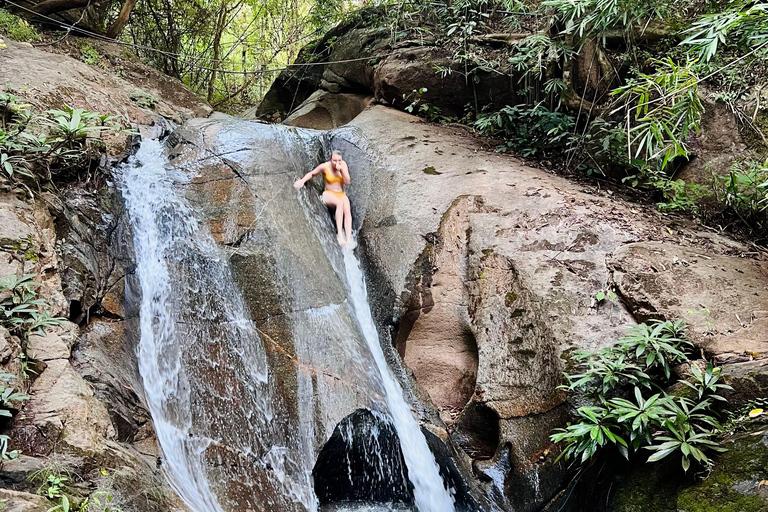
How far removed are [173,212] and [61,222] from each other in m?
1.15

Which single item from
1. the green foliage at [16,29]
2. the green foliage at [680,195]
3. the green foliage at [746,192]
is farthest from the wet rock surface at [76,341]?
the green foliage at [746,192]

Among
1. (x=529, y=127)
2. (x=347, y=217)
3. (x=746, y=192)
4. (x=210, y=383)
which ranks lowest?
(x=210, y=383)

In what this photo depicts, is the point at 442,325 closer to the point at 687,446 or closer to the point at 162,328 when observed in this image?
the point at 687,446

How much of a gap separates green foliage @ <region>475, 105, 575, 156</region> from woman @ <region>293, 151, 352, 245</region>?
104 inches

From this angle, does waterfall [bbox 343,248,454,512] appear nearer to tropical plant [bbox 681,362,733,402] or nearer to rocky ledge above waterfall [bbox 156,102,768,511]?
rocky ledge above waterfall [bbox 156,102,768,511]

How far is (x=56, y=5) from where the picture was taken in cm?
916

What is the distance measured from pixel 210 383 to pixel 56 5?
888cm

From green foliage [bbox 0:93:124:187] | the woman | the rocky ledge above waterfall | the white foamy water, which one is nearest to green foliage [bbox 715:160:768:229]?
the rocky ledge above waterfall

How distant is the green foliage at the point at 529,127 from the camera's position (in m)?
7.43

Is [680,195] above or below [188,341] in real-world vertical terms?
above

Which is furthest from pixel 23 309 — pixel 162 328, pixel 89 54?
pixel 89 54

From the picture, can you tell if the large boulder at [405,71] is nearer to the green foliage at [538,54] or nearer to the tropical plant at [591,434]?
the green foliage at [538,54]

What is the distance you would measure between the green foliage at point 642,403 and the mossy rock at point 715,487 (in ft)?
0.40

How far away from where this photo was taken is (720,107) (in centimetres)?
632
